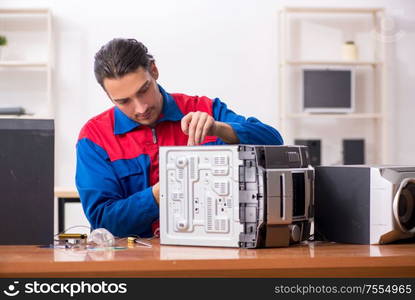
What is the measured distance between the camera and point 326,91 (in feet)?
17.2

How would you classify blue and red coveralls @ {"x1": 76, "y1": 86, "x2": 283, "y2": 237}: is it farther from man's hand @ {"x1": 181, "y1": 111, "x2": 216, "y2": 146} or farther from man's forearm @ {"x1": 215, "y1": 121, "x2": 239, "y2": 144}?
man's hand @ {"x1": 181, "y1": 111, "x2": 216, "y2": 146}

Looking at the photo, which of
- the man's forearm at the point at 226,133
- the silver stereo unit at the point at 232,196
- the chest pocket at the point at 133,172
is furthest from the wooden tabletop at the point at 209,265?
the chest pocket at the point at 133,172

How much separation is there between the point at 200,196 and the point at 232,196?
0.08 m

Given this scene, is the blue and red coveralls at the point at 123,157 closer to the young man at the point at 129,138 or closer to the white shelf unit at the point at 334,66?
the young man at the point at 129,138

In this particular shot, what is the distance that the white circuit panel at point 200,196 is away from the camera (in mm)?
1616

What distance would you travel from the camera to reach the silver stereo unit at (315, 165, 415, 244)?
1.71 meters

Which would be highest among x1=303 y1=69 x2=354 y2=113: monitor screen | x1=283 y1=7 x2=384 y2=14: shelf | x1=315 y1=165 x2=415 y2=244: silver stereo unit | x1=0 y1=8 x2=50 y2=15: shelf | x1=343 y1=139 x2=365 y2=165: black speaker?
x1=283 y1=7 x2=384 y2=14: shelf

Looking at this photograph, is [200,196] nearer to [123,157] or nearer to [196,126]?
[196,126]

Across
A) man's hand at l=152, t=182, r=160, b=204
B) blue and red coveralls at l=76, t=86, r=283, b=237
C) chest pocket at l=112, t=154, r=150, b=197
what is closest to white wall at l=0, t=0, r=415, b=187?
blue and red coveralls at l=76, t=86, r=283, b=237

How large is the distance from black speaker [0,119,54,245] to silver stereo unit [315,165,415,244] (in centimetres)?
69

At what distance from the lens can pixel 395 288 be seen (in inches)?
55.1

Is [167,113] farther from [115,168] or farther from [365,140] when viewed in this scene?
[365,140]

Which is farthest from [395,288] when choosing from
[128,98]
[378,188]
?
[128,98]

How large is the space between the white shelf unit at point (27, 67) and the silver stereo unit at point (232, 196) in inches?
140
